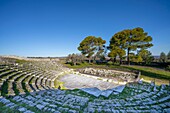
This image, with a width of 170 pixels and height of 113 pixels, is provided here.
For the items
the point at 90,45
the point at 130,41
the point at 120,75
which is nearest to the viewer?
the point at 120,75

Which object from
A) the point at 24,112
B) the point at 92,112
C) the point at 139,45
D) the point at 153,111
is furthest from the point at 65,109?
the point at 139,45

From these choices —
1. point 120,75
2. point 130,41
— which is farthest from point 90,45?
point 120,75

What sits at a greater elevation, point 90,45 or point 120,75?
point 90,45

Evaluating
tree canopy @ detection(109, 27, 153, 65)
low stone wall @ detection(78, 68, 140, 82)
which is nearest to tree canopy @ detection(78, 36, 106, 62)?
tree canopy @ detection(109, 27, 153, 65)

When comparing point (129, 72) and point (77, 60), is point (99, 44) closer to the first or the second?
point (77, 60)

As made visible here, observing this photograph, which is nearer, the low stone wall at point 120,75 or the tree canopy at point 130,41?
the low stone wall at point 120,75

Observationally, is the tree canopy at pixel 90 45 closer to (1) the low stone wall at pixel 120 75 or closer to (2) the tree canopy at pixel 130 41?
(2) the tree canopy at pixel 130 41

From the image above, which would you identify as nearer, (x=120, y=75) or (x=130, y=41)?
(x=120, y=75)

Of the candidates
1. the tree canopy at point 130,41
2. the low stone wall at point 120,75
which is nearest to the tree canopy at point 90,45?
the tree canopy at point 130,41

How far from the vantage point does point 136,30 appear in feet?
63.0

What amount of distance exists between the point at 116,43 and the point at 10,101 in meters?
21.0

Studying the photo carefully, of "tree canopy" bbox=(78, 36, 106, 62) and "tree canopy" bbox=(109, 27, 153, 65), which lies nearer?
"tree canopy" bbox=(109, 27, 153, 65)

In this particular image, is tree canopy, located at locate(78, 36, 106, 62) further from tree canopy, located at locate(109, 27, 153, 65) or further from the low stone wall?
the low stone wall

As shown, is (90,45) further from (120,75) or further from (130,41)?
(120,75)
